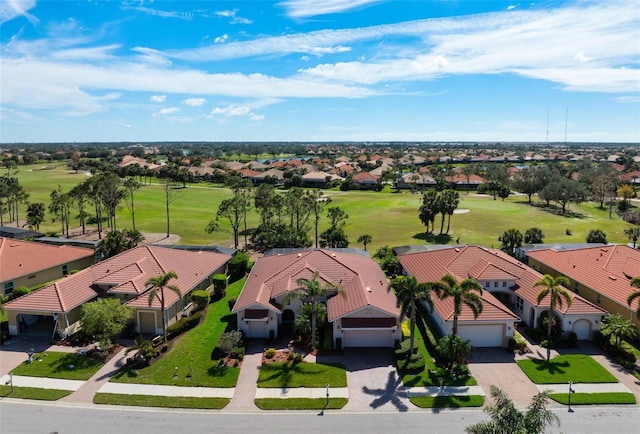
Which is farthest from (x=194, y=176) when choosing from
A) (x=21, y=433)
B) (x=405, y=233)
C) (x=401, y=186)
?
(x=21, y=433)

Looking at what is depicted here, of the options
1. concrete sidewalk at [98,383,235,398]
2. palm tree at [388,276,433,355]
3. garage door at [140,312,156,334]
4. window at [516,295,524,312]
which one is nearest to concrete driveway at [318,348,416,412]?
palm tree at [388,276,433,355]

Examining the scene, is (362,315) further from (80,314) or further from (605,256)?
(605,256)

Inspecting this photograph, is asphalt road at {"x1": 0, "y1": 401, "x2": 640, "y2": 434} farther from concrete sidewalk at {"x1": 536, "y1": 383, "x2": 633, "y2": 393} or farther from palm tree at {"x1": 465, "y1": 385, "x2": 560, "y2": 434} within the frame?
palm tree at {"x1": 465, "y1": 385, "x2": 560, "y2": 434}

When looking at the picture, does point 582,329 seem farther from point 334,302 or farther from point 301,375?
point 301,375

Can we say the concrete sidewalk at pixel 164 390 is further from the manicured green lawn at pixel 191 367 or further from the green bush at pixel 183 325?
the green bush at pixel 183 325

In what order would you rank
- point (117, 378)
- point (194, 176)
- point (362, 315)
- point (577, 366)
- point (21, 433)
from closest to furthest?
point (21, 433) → point (117, 378) → point (577, 366) → point (362, 315) → point (194, 176)

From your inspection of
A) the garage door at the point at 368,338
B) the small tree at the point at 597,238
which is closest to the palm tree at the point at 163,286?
the garage door at the point at 368,338
